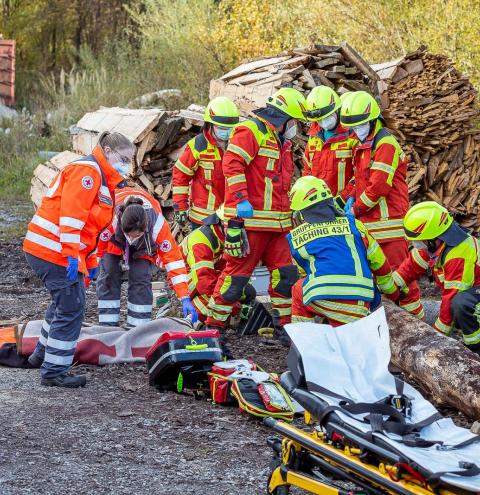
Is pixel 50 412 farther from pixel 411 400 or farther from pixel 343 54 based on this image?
pixel 343 54

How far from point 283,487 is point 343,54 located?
7297 mm

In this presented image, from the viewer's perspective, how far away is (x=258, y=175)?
27.0ft

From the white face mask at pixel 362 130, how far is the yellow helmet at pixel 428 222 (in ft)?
4.95

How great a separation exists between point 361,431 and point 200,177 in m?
5.57

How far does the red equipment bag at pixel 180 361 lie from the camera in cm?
658

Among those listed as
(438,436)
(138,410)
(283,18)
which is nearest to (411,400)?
(438,436)

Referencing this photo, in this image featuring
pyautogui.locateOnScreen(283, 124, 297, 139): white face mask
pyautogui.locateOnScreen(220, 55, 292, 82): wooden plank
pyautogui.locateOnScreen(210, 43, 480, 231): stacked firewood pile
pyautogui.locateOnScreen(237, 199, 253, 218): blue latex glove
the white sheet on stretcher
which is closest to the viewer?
the white sheet on stretcher

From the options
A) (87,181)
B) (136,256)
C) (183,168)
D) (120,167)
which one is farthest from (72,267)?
(183,168)

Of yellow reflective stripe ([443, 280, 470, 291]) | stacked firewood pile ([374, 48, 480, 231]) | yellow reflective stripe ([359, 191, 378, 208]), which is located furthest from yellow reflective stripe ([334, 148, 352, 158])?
stacked firewood pile ([374, 48, 480, 231])

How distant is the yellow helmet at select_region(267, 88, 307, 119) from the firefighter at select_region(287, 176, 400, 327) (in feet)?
4.02

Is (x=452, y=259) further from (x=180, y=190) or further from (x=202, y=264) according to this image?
(x=180, y=190)

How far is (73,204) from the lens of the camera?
6.43 m

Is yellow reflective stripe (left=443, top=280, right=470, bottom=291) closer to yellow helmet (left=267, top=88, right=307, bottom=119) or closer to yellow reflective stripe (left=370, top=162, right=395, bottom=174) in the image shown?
yellow reflective stripe (left=370, top=162, right=395, bottom=174)

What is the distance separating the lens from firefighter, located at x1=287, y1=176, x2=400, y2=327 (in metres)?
6.69
